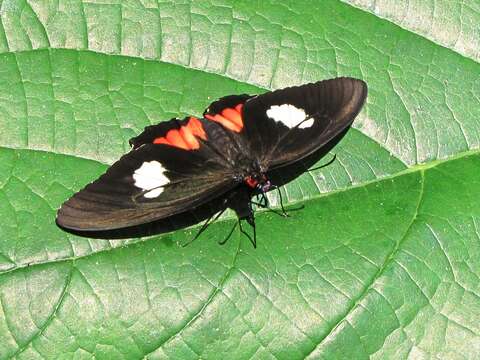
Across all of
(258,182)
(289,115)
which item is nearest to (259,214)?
(258,182)

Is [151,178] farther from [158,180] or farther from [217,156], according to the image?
[217,156]

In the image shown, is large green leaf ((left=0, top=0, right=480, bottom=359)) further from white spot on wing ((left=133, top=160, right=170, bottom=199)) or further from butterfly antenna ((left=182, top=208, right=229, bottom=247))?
white spot on wing ((left=133, top=160, right=170, bottom=199))

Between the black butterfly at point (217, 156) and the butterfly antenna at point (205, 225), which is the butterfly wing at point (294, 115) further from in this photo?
the butterfly antenna at point (205, 225)

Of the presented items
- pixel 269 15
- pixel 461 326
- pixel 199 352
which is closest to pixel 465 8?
pixel 269 15

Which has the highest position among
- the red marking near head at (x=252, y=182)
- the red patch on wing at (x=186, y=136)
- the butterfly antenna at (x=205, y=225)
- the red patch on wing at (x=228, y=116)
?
the red patch on wing at (x=228, y=116)

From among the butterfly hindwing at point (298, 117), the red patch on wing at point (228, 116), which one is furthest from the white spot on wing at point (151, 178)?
the butterfly hindwing at point (298, 117)

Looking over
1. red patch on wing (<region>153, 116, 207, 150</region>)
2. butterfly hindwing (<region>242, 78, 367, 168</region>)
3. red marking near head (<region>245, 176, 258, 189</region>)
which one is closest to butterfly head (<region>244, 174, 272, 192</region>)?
red marking near head (<region>245, 176, 258, 189</region>)
